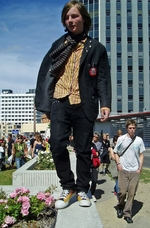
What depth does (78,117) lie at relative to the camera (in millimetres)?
3146

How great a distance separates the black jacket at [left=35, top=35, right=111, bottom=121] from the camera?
124 inches

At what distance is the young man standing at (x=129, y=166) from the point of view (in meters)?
6.62

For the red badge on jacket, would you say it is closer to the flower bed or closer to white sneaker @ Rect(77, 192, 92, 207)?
white sneaker @ Rect(77, 192, 92, 207)

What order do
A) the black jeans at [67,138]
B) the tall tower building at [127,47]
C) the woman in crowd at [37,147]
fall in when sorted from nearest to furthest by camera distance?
the black jeans at [67,138]
the woman in crowd at [37,147]
the tall tower building at [127,47]

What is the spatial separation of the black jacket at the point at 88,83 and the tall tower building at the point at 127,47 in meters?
63.2

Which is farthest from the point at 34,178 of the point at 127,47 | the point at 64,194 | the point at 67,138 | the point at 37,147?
the point at 127,47

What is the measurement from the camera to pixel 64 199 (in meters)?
3.03

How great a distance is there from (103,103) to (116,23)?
70279mm

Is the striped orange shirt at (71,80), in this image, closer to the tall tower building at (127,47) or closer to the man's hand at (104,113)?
the man's hand at (104,113)

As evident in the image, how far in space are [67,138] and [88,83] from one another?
61cm

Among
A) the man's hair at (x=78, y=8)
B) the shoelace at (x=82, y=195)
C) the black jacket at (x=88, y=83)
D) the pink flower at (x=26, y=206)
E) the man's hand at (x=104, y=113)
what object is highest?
the man's hair at (x=78, y=8)

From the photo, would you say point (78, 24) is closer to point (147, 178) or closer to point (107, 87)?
point (107, 87)

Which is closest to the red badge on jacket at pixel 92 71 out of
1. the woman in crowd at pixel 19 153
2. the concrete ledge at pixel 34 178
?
the concrete ledge at pixel 34 178

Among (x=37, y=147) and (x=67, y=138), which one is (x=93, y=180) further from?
(x=37, y=147)
